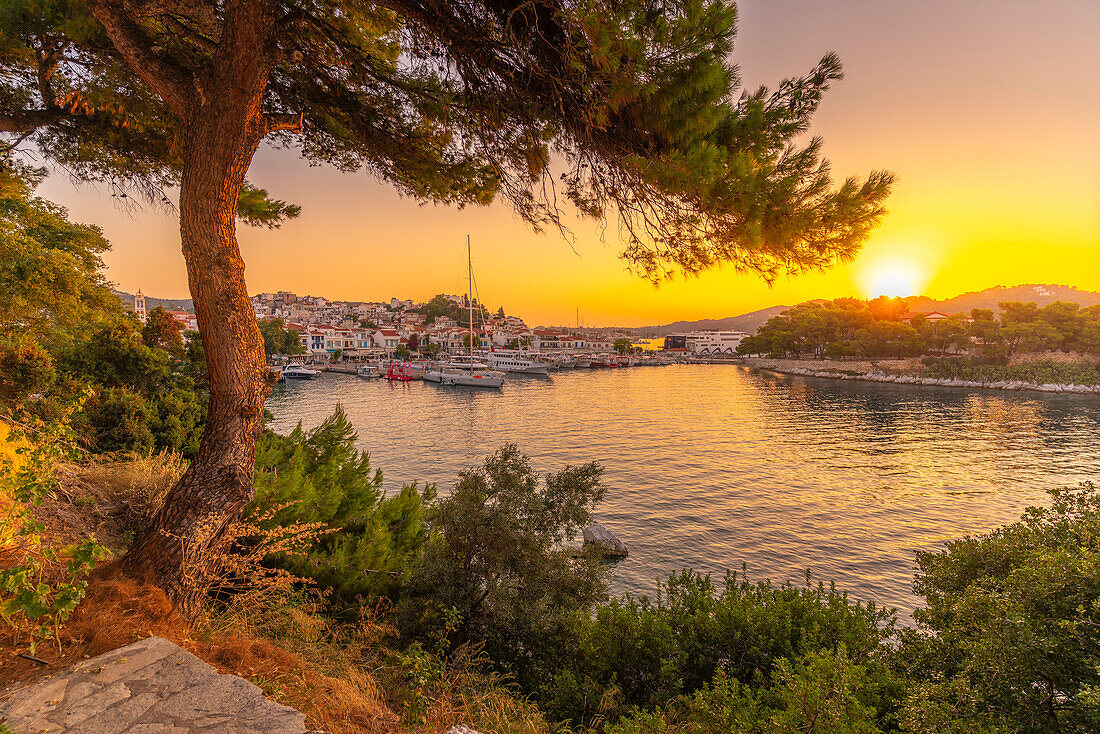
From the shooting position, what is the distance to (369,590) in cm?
498

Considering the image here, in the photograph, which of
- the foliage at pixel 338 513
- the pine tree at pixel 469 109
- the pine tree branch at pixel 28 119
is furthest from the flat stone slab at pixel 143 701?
the pine tree branch at pixel 28 119

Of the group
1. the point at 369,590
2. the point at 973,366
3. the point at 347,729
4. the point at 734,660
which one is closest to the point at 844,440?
the point at 734,660

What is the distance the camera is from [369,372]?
48094mm

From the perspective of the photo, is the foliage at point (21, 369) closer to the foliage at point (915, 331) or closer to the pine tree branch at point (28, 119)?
the pine tree branch at point (28, 119)

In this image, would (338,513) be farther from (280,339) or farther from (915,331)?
(915,331)

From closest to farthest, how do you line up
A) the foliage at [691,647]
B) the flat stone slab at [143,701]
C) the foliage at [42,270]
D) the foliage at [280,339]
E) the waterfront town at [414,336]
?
the flat stone slab at [143,701], the foliage at [691,647], the foliage at [42,270], the foliage at [280,339], the waterfront town at [414,336]

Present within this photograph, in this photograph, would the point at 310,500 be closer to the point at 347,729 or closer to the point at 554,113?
the point at 347,729

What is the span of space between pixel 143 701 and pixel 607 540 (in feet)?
29.7

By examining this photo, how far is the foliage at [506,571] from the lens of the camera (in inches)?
172

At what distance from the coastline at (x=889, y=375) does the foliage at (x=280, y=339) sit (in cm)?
6447

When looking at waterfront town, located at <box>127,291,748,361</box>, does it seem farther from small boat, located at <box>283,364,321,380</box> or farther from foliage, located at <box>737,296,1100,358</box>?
foliage, located at <box>737,296,1100,358</box>

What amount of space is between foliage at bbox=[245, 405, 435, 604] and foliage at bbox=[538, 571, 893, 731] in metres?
2.34

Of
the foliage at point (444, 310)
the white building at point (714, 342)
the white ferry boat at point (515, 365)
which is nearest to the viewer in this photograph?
the white ferry boat at point (515, 365)

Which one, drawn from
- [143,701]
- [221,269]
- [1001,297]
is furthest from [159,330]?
[1001,297]
